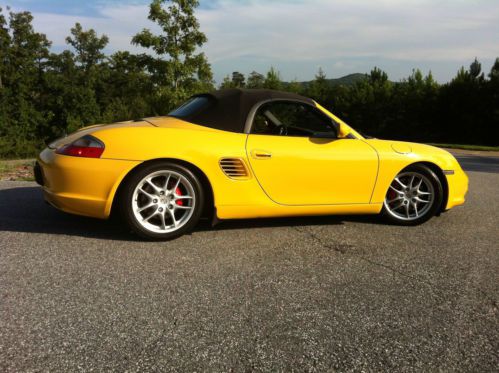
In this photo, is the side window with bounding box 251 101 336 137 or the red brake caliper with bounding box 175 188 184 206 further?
the side window with bounding box 251 101 336 137

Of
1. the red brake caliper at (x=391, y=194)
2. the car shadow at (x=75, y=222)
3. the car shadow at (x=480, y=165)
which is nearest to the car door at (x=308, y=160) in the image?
the red brake caliper at (x=391, y=194)

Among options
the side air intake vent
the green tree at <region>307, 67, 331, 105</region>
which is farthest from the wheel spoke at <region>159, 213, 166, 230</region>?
the green tree at <region>307, 67, 331, 105</region>

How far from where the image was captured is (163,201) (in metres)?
3.62

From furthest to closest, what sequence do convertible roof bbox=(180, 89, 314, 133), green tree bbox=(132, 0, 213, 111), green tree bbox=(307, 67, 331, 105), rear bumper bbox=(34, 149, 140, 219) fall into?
green tree bbox=(307, 67, 331, 105), green tree bbox=(132, 0, 213, 111), convertible roof bbox=(180, 89, 314, 133), rear bumper bbox=(34, 149, 140, 219)

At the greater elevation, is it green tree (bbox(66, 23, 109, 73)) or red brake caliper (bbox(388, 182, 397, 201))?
green tree (bbox(66, 23, 109, 73))

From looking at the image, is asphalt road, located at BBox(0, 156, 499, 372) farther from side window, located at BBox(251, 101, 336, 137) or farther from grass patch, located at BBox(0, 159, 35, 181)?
grass patch, located at BBox(0, 159, 35, 181)

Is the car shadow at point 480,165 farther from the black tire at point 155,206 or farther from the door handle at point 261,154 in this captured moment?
the black tire at point 155,206

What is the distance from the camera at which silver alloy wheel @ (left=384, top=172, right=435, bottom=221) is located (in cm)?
444

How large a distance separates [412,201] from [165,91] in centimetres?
1746

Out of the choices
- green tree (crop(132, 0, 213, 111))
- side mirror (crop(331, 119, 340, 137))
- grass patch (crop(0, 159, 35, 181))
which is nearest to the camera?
side mirror (crop(331, 119, 340, 137))

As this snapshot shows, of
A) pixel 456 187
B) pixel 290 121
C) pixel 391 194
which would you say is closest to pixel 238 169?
pixel 290 121

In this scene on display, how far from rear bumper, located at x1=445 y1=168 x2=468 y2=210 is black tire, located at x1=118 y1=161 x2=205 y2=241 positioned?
2.57 metres

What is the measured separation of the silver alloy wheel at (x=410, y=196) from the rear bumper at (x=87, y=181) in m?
2.55

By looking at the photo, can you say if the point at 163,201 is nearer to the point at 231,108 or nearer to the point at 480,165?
the point at 231,108
